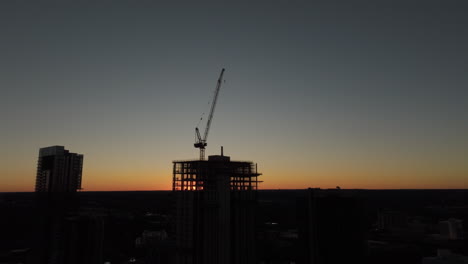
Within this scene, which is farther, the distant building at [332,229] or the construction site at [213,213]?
the distant building at [332,229]

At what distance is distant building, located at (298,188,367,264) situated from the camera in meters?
176

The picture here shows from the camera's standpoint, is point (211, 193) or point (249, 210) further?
point (249, 210)

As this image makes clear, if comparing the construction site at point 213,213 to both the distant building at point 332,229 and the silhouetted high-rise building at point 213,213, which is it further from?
the distant building at point 332,229

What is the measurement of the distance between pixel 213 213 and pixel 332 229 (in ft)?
191

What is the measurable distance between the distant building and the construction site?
28132 millimetres

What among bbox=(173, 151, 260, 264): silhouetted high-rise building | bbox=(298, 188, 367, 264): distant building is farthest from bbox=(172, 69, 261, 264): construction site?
bbox=(298, 188, 367, 264): distant building

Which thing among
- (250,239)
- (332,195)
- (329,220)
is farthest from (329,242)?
(250,239)

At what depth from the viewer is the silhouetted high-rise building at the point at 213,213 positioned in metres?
160

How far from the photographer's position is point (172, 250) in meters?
166

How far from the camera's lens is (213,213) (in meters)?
164

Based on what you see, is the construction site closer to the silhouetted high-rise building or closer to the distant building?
the silhouetted high-rise building

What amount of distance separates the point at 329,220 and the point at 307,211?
36.5 ft

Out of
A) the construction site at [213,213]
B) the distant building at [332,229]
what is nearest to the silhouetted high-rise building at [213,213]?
the construction site at [213,213]

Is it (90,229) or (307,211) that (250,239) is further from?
(90,229)
